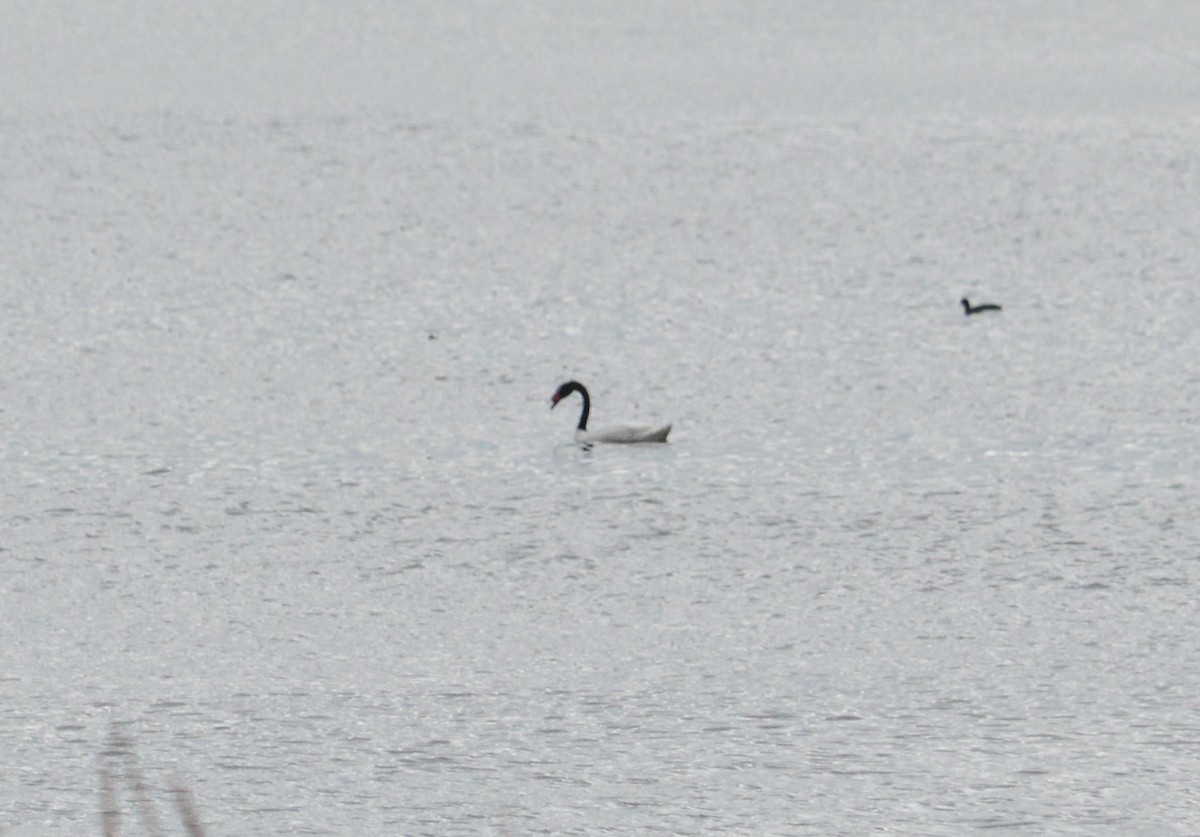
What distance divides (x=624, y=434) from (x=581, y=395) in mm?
724

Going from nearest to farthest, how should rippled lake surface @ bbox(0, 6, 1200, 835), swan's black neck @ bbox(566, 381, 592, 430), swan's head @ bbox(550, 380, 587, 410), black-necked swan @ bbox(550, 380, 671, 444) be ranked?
→ rippled lake surface @ bbox(0, 6, 1200, 835), black-necked swan @ bbox(550, 380, 671, 444), swan's black neck @ bbox(566, 381, 592, 430), swan's head @ bbox(550, 380, 587, 410)

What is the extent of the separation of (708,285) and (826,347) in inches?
71.5

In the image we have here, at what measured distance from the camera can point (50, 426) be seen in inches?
450

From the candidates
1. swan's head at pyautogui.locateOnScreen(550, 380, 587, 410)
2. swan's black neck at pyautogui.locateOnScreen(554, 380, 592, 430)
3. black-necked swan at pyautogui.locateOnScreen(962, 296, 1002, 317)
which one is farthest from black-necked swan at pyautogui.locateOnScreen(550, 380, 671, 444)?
black-necked swan at pyautogui.locateOnScreen(962, 296, 1002, 317)

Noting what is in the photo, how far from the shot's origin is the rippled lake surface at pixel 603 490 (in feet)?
22.5

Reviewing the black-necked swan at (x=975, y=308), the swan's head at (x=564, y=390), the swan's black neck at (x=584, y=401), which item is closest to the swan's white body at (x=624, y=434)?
the swan's black neck at (x=584, y=401)

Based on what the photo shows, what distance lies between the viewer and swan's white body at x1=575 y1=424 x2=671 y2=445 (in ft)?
36.6

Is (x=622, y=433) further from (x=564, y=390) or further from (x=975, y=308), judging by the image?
(x=975, y=308)

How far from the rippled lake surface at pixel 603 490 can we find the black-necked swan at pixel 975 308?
0.50 feet

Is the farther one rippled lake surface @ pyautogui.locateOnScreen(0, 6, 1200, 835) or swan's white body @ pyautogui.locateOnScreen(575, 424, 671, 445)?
swan's white body @ pyautogui.locateOnScreen(575, 424, 671, 445)

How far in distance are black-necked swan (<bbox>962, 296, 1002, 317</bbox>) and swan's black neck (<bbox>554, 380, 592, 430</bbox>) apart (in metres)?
3.07

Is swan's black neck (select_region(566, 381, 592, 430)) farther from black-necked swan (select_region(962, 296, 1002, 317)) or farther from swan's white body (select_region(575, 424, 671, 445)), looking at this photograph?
black-necked swan (select_region(962, 296, 1002, 317))

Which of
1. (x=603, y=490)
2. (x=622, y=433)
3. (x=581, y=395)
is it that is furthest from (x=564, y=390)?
(x=603, y=490)

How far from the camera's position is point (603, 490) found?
10406mm
